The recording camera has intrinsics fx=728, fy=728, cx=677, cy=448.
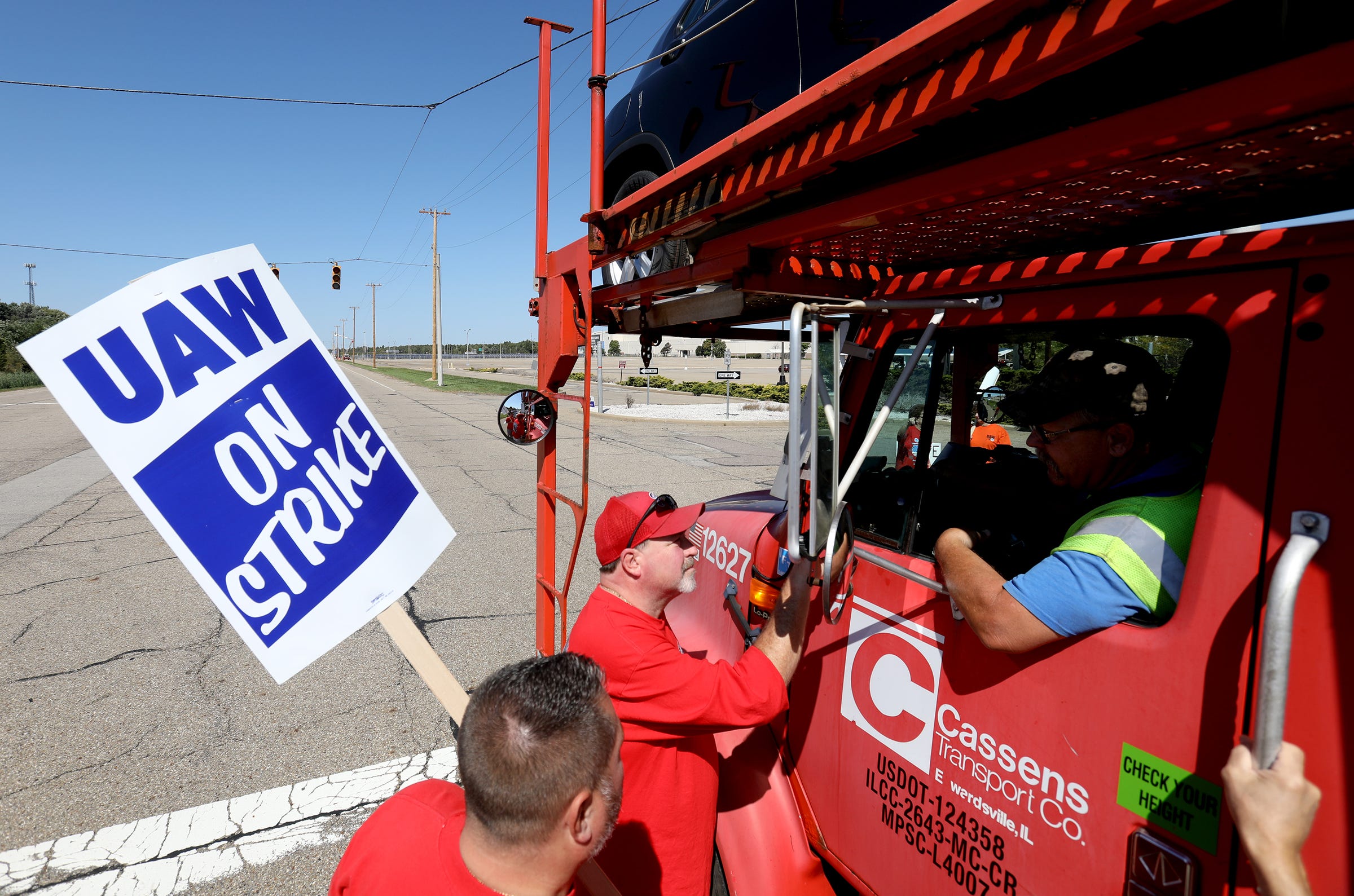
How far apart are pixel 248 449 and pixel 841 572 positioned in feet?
4.98

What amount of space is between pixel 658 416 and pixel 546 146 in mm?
18874

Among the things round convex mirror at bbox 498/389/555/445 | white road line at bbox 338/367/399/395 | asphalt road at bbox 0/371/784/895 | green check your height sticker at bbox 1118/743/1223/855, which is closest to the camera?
green check your height sticker at bbox 1118/743/1223/855

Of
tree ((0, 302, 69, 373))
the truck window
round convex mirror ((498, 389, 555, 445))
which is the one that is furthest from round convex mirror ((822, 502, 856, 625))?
tree ((0, 302, 69, 373))

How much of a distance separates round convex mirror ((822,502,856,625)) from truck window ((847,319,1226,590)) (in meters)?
0.17

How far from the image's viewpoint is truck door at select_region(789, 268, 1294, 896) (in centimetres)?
123

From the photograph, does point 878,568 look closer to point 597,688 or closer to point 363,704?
point 597,688

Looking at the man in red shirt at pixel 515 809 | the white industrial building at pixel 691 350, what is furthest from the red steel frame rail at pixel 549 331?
the white industrial building at pixel 691 350

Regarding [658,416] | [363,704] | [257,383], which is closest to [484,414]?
[658,416]

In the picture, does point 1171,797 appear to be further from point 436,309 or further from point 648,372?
point 436,309

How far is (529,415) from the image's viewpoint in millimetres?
3324

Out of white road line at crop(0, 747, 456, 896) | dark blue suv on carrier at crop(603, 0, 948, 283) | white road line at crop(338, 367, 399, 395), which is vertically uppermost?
dark blue suv on carrier at crop(603, 0, 948, 283)

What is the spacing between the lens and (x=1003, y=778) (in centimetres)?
154

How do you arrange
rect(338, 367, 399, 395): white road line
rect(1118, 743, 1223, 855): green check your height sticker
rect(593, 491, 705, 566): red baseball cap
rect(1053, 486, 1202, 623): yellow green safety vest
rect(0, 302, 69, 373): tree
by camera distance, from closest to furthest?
rect(1118, 743, 1223, 855): green check your height sticker, rect(1053, 486, 1202, 623): yellow green safety vest, rect(593, 491, 705, 566): red baseball cap, rect(338, 367, 399, 395): white road line, rect(0, 302, 69, 373): tree

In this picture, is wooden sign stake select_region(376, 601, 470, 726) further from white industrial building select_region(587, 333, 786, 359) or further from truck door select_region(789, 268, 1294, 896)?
white industrial building select_region(587, 333, 786, 359)
